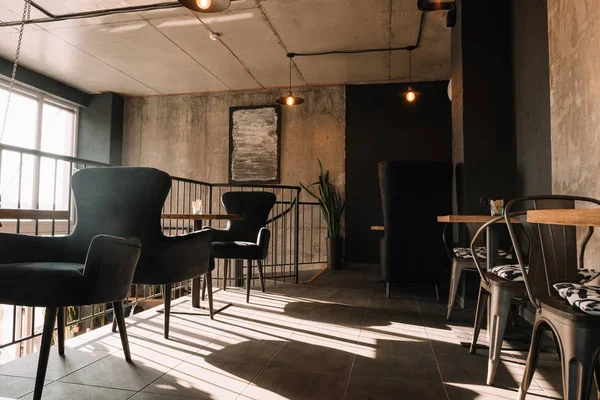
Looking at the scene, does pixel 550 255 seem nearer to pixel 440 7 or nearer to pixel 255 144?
pixel 440 7

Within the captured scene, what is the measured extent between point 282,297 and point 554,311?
9.91 ft

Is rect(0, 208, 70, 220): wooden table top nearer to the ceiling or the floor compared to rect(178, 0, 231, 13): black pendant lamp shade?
nearer to the floor

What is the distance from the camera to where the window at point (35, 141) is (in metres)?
6.34

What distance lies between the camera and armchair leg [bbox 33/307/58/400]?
1.64 m

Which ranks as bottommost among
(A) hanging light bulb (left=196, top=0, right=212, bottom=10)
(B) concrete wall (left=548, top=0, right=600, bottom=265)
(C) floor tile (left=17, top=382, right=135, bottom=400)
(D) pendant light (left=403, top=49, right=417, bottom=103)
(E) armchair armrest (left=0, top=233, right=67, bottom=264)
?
(C) floor tile (left=17, top=382, right=135, bottom=400)

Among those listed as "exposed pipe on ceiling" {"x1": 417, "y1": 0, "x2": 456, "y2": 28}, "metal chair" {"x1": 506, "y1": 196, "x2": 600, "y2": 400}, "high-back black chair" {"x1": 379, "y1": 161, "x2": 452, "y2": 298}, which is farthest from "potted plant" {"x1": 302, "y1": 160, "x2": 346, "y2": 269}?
"metal chair" {"x1": 506, "y1": 196, "x2": 600, "y2": 400}

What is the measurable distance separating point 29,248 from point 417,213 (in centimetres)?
308

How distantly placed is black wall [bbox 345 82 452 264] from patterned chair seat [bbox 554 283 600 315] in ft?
17.6

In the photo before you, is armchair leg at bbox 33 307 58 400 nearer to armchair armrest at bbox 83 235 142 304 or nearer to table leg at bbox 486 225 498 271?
armchair armrest at bbox 83 235 142 304

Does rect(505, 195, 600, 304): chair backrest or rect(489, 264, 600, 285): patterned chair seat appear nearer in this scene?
rect(505, 195, 600, 304): chair backrest

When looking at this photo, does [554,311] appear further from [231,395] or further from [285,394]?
[231,395]

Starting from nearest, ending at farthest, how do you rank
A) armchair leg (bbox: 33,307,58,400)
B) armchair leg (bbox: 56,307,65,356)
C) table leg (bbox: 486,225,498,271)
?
1. armchair leg (bbox: 33,307,58,400)
2. armchair leg (bbox: 56,307,65,356)
3. table leg (bbox: 486,225,498,271)

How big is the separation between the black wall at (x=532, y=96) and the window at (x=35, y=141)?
6.00 m

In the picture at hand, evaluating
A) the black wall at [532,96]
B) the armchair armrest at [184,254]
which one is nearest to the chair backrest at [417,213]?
the black wall at [532,96]
